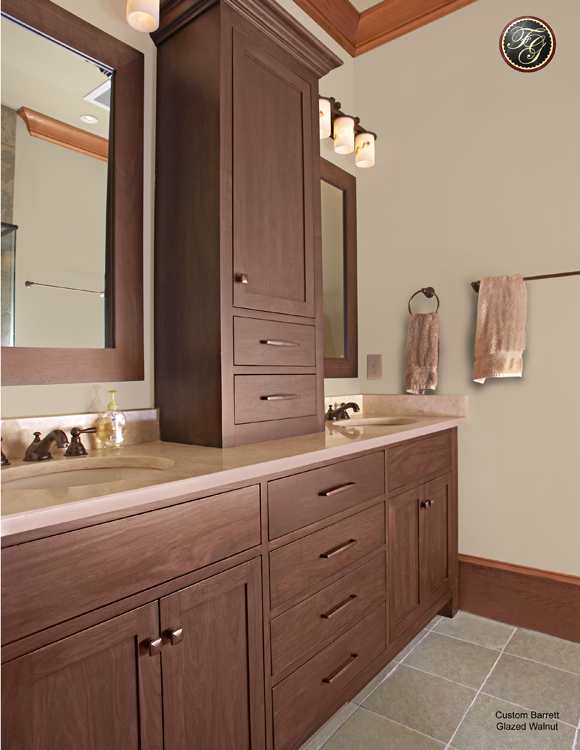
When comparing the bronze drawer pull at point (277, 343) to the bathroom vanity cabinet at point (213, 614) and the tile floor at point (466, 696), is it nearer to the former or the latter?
the bathroom vanity cabinet at point (213, 614)

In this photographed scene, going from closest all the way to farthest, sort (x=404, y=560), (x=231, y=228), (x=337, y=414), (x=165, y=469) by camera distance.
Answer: (x=165, y=469) < (x=231, y=228) < (x=404, y=560) < (x=337, y=414)

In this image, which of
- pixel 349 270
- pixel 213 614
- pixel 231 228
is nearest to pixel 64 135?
pixel 231 228

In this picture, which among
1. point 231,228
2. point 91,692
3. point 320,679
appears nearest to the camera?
point 91,692

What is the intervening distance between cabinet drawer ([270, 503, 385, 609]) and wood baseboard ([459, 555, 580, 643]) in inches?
33.2

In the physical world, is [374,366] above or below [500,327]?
below

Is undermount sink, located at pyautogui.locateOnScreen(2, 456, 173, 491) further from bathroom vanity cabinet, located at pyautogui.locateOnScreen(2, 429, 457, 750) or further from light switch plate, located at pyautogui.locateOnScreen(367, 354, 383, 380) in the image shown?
light switch plate, located at pyautogui.locateOnScreen(367, 354, 383, 380)

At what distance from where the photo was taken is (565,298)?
201 centimetres

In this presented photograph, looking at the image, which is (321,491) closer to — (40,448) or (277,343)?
(277,343)

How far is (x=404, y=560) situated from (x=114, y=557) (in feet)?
3.93

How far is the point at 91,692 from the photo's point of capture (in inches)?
31.9

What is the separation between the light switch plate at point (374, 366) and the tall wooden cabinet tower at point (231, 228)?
0.84 metres

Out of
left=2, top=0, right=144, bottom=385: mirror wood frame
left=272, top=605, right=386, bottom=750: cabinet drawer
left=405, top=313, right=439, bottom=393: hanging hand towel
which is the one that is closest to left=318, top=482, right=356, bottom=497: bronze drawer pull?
left=272, top=605, right=386, bottom=750: cabinet drawer

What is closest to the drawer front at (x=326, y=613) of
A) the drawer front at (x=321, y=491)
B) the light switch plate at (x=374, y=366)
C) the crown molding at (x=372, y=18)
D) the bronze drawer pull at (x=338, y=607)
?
the bronze drawer pull at (x=338, y=607)

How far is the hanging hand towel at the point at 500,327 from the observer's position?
2025 mm
